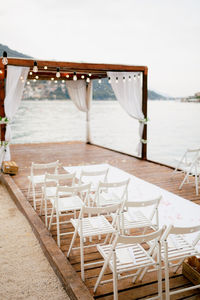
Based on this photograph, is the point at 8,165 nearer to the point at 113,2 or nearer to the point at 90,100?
the point at 90,100

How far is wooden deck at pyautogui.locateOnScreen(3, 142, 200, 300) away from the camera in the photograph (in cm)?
265

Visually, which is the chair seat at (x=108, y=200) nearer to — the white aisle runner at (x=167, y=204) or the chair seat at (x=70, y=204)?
the chair seat at (x=70, y=204)

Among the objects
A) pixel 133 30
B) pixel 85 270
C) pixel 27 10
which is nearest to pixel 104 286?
pixel 85 270

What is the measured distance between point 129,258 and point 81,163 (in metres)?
5.87

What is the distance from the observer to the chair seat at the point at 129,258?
7.63 ft

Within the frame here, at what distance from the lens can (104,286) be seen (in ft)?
8.92

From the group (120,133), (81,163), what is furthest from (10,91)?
(120,133)

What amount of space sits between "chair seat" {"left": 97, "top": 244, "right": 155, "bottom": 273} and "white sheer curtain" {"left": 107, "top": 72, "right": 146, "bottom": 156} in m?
6.11

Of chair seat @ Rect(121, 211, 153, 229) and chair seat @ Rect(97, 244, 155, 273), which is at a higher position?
chair seat @ Rect(121, 211, 153, 229)

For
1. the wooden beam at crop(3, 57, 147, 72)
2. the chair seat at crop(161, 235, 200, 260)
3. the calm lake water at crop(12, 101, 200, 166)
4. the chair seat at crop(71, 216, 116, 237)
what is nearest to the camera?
the chair seat at crop(161, 235, 200, 260)

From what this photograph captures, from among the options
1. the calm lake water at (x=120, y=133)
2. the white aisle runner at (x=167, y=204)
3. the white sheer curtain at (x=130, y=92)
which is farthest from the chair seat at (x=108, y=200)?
the white sheer curtain at (x=130, y=92)

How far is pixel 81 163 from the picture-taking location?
8258 millimetres

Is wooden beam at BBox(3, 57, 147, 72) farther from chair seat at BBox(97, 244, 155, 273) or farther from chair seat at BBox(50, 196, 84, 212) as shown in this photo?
chair seat at BBox(97, 244, 155, 273)

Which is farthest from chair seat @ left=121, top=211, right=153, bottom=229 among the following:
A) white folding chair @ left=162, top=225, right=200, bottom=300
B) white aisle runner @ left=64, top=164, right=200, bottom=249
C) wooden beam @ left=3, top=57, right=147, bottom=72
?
wooden beam @ left=3, top=57, right=147, bottom=72
